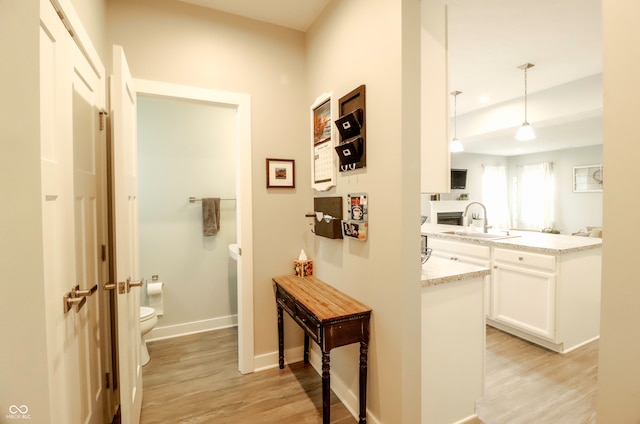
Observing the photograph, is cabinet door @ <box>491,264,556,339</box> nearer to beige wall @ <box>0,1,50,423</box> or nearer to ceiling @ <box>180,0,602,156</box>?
ceiling @ <box>180,0,602,156</box>

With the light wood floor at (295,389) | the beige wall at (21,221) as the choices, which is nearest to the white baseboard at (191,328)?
the light wood floor at (295,389)

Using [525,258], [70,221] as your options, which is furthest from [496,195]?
[70,221]

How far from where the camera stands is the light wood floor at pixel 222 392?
1.91 meters

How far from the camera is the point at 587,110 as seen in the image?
364 centimetres

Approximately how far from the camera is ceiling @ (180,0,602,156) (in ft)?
7.49

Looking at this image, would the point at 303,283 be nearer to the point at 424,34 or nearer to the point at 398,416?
the point at 398,416

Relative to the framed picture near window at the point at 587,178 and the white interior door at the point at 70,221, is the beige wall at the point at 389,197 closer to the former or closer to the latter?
the white interior door at the point at 70,221

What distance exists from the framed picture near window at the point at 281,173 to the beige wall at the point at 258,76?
0.04 m

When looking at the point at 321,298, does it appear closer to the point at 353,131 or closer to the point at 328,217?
the point at 328,217

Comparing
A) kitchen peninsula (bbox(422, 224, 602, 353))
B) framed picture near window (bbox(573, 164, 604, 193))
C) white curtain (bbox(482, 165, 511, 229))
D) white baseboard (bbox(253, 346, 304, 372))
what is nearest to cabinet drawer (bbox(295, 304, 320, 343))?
white baseboard (bbox(253, 346, 304, 372))

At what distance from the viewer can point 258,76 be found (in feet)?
7.92

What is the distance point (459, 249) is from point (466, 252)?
107 millimetres

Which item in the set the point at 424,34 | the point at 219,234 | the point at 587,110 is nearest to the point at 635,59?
the point at 424,34

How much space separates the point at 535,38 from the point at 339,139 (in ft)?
7.42
